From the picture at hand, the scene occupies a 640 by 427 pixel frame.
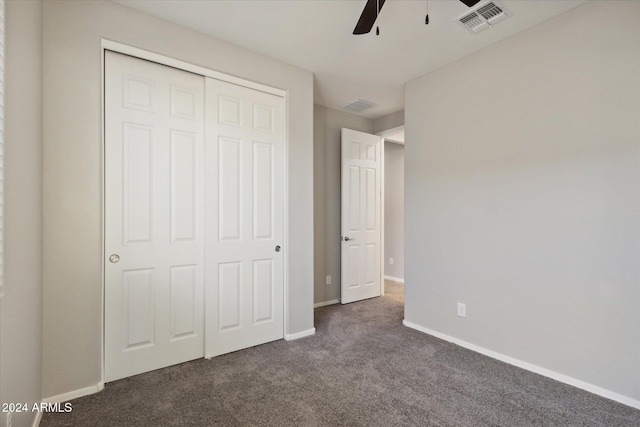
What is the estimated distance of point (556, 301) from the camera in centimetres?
225

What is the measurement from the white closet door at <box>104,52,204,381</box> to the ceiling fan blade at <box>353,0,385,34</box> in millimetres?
1406

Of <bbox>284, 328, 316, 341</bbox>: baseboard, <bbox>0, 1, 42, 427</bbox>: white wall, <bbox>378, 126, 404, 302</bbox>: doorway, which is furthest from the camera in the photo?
<bbox>378, 126, 404, 302</bbox>: doorway

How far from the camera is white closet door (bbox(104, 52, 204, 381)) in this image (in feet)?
7.07

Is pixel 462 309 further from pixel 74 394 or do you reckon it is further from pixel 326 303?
pixel 74 394

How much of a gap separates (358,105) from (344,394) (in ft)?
11.3

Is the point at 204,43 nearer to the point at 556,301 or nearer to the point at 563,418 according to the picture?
the point at 556,301

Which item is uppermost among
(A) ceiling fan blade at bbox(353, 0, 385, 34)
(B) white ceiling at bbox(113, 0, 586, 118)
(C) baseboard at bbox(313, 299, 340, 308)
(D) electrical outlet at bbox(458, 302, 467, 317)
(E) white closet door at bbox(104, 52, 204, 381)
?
(B) white ceiling at bbox(113, 0, 586, 118)

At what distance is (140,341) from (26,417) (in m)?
0.73

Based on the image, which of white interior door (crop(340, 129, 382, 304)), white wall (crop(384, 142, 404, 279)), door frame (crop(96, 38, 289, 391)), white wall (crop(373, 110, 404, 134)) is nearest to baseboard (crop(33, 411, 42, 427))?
door frame (crop(96, 38, 289, 391))

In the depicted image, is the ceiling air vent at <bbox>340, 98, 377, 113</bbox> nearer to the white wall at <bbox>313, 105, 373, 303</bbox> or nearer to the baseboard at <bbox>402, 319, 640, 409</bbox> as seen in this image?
the white wall at <bbox>313, 105, 373, 303</bbox>

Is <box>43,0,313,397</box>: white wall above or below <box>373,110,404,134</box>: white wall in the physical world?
below

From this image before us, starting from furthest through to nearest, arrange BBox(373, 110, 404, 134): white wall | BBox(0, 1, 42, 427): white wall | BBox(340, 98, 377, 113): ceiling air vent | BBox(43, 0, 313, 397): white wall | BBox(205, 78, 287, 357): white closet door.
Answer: BBox(373, 110, 404, 134): white wall < BBox(340, 98, 377, 113): ceiling air vent < BBox(205, 78, 287, 357): white closet door < BBox(43, 0, 313, 397): white wall < BBox(0, 1, 42, 427): white wall

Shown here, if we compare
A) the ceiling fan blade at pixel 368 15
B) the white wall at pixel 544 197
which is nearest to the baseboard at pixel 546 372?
the white wall at pixel 544 197

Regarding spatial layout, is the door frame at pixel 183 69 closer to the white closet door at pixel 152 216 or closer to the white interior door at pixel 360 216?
the white closet door at pixel 152 216
